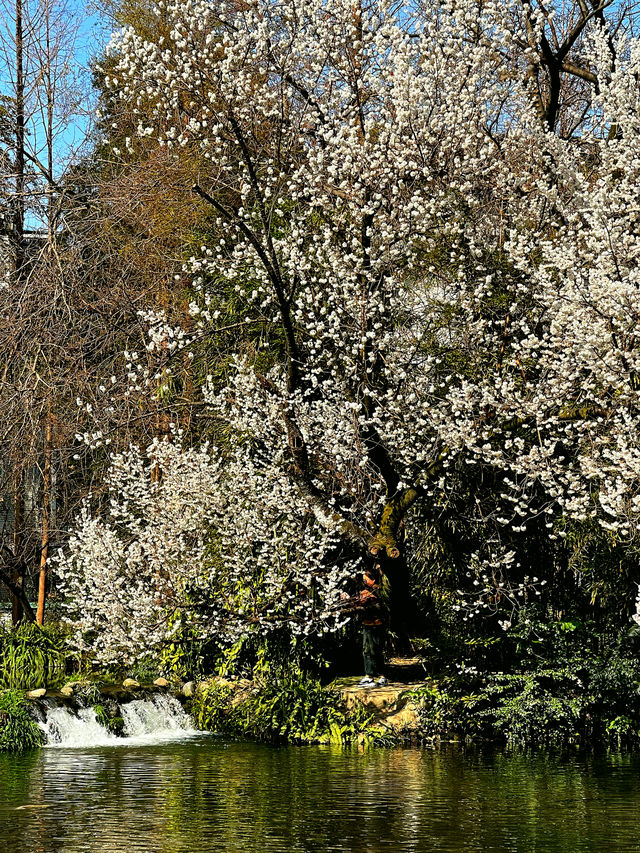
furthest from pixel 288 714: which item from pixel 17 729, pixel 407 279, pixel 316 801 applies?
A: pixel 407 279

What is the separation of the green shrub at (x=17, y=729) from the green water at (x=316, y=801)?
0.59 m

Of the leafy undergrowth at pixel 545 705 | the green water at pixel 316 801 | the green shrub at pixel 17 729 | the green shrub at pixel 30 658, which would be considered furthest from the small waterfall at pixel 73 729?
the leafy undergrowth at pixel 545 705

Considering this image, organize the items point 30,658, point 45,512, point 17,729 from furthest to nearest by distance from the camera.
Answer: point 45,512
point 30,658
point 17,729

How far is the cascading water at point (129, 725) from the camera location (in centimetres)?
1034

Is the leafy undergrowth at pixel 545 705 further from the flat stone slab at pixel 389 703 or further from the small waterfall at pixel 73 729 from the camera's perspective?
the small waterfall at pixel 73 729

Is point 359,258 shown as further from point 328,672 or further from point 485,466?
point 328,672

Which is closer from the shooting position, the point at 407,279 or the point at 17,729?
the point at 17,729

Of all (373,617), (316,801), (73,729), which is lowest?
(316,801)

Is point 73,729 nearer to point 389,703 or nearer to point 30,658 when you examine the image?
point 30,658

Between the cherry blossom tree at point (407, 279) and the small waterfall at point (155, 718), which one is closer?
the cherry blossom tree at point (407, 279)

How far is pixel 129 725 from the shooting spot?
10695mm

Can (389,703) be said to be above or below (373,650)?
below

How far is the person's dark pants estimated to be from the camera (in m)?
10.7

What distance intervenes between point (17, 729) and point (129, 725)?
117 centimetres
